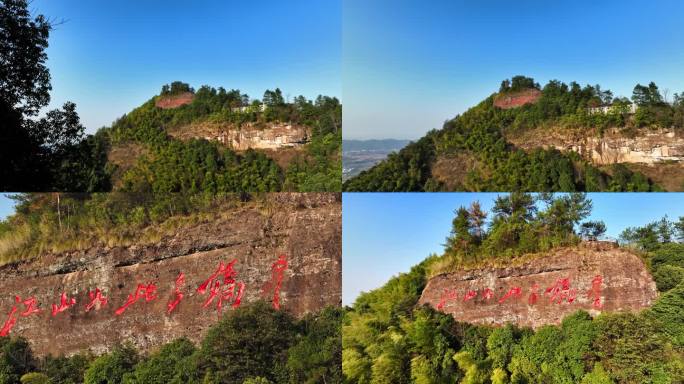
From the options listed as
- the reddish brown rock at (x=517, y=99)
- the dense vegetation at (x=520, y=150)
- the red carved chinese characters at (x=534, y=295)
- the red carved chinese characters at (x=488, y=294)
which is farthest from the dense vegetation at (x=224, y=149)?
the red carved chinese characters at (x=534, y=295)

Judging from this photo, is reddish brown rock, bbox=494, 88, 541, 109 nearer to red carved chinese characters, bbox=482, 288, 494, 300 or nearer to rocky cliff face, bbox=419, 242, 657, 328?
rocky cliff face, bbox=419, 242, 657, 328

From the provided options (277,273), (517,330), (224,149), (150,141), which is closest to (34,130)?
(150,141)

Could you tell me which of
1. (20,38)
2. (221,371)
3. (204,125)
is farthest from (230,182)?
(20,38)

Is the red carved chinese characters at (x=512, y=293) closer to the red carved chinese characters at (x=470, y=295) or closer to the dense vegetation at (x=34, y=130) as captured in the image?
the red carved chinese characters at (x=470, y=295)

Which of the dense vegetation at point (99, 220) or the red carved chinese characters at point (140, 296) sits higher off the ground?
the dense vegetation at point (99, 220)

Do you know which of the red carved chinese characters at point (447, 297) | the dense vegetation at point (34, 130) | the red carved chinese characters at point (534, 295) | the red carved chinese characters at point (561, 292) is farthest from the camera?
the red carved chinese characters at point (447, 297)

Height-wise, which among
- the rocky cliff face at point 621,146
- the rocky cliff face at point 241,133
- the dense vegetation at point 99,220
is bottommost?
the dense vegetation at point 99,220
